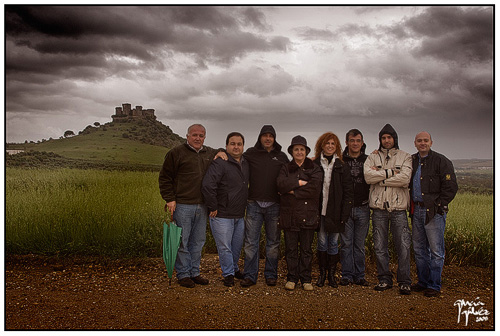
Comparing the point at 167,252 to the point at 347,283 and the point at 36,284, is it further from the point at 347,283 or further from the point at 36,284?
the point at 347,283

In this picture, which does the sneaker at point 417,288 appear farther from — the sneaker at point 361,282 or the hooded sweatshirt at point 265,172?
the hooded sweatshirt at point 265,172

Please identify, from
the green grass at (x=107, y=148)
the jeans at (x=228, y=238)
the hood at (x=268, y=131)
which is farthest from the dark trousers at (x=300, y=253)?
the green grass at (x=107, y=148)

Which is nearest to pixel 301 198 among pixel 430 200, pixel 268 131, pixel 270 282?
pixel 268 131

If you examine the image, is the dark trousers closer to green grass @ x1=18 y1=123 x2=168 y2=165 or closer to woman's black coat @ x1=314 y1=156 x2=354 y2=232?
woman's black coat @ x1=314 y1=156 x2=354 y2=232

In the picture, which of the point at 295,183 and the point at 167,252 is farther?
the point at 167,252

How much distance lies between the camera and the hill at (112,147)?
63.9 ft

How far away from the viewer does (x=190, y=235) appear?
5.41 meters

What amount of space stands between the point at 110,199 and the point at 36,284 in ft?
12.2

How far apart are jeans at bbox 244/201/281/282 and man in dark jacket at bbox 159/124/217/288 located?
0.64 metres

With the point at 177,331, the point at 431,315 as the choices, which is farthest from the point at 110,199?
the point at 431,315

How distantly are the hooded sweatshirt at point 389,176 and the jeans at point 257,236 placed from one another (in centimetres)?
125

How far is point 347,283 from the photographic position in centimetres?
532

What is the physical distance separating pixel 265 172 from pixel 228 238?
999mm

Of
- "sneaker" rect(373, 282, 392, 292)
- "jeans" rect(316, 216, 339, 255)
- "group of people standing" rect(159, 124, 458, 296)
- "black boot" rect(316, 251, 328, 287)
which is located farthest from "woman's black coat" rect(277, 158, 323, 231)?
"sneaker" rect(373, 282, 392, 292)
